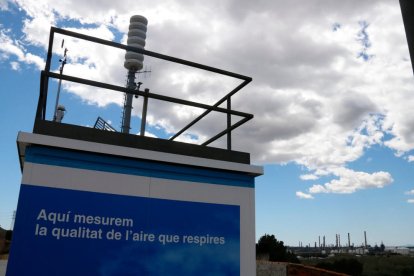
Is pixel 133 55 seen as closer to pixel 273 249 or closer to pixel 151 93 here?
pixel 151 93

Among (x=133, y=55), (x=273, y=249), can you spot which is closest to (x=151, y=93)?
(x=133, y=55)

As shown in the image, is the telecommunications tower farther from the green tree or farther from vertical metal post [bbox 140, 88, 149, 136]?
the green tree

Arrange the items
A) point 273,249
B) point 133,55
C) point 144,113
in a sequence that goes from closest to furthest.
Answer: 1. point 144,113
2. point 133,55
3. point 273,249

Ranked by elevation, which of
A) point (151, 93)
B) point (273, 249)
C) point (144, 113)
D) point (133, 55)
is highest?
point (133, 55)

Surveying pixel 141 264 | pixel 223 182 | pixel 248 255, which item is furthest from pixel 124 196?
pixel 248 255

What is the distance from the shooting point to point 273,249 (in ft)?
134

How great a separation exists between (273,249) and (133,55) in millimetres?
26732

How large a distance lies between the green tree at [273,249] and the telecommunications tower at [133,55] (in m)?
23.0

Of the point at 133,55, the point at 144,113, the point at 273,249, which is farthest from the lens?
the point at 273,249

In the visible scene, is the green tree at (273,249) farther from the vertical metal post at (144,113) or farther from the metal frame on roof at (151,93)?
the vertical metal post at (144,113)

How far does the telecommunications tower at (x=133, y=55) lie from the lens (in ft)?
79.3

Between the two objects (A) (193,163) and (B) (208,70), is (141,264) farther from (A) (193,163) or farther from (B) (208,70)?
(B) (208,70)

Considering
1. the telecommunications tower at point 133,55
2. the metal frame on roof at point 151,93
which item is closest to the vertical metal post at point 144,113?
the metal frame on roof at point 151,93

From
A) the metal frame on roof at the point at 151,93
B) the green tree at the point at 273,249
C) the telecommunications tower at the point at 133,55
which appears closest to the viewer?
the metal frame on roof at the point at 151,93
